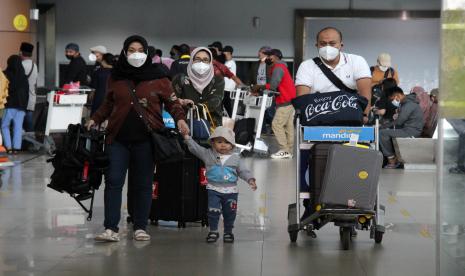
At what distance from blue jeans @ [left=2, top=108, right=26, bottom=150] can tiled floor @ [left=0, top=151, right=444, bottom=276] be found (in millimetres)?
6115

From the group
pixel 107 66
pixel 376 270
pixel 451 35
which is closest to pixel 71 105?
pixel 107 66

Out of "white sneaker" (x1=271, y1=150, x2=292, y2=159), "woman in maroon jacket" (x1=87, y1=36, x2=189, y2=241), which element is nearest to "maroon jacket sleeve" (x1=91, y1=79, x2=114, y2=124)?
"woman in maroon jacket" (x1=87, y1=36, x2=189, y2=241)

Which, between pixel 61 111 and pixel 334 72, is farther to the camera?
pixel 61 111

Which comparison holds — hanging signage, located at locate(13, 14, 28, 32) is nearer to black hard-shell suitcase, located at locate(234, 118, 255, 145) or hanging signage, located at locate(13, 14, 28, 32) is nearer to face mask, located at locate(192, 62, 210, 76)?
black hard-shell suitcase, located at locate(234, 118, 255, 145)

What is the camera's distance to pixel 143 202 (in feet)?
29.3

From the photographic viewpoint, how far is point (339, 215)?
8.38 metres

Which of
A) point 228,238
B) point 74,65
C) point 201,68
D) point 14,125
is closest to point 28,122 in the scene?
point 14,125

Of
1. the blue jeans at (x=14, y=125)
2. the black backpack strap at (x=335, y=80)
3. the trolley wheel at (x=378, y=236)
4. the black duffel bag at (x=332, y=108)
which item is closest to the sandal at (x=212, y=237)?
the black duffel bag at (x=332, y=108)

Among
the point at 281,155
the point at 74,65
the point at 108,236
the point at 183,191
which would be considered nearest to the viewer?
the point at 108,236

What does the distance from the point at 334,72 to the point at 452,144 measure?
3.07 meters

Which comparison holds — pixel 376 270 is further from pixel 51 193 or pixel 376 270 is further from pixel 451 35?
pixel 51 193

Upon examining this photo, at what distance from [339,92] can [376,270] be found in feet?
5.39

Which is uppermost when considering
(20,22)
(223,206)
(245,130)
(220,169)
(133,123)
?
(20,22)

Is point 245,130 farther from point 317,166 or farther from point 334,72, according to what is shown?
point 317,166
